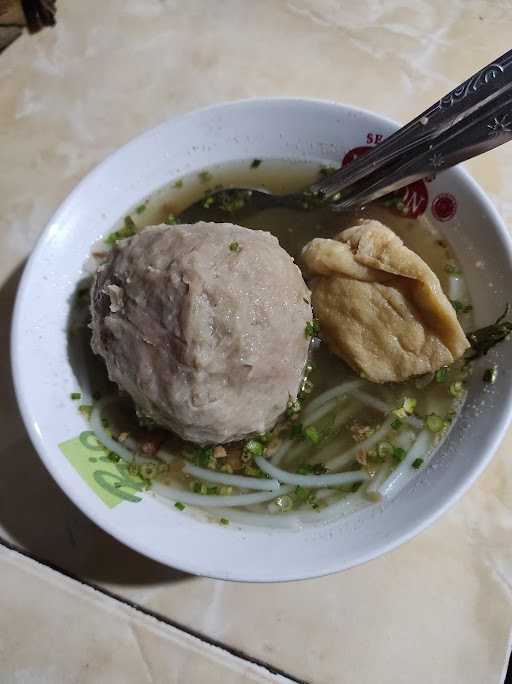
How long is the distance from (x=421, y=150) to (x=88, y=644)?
175 cm

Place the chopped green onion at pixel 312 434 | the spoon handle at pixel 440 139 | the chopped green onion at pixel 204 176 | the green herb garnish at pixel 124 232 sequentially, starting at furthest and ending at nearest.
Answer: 1. the chopped green onion at pixel 204 176
2. the green herb garnish at pixel 124 232
3. the chopped green onion at pixel 312 434
4. the spoon handle at pixel 440 139

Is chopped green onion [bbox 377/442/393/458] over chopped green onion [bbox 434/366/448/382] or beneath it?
beneath

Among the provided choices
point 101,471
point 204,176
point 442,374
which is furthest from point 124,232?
point 442,374

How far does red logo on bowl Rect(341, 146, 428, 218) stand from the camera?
187cm

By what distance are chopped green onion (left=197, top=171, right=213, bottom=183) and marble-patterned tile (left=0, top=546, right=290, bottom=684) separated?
1381 millimetres

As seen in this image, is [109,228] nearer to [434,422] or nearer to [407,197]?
[407,197]

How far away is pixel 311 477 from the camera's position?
1.78 meters

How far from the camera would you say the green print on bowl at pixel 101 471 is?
5.27 ft

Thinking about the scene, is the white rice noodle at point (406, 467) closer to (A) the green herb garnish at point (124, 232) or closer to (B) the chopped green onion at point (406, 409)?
(B) the chopped green onion at point (406, 409)

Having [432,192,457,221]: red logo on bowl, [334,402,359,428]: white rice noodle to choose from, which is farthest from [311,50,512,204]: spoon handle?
[334,402,359,428]: white rice noodle

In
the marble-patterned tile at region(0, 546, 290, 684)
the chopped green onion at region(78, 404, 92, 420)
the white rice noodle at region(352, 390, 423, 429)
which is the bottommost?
the marble-patterned tile at region(0, 546, 290, 684)

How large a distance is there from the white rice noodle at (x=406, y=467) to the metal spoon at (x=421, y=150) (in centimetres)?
78

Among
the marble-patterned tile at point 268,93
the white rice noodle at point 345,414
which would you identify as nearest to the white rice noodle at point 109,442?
the marble-patterned tile at point 268,93

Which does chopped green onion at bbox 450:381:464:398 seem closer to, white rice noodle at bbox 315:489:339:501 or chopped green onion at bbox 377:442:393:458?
chopped green onion at bbox 377:442:393:458
